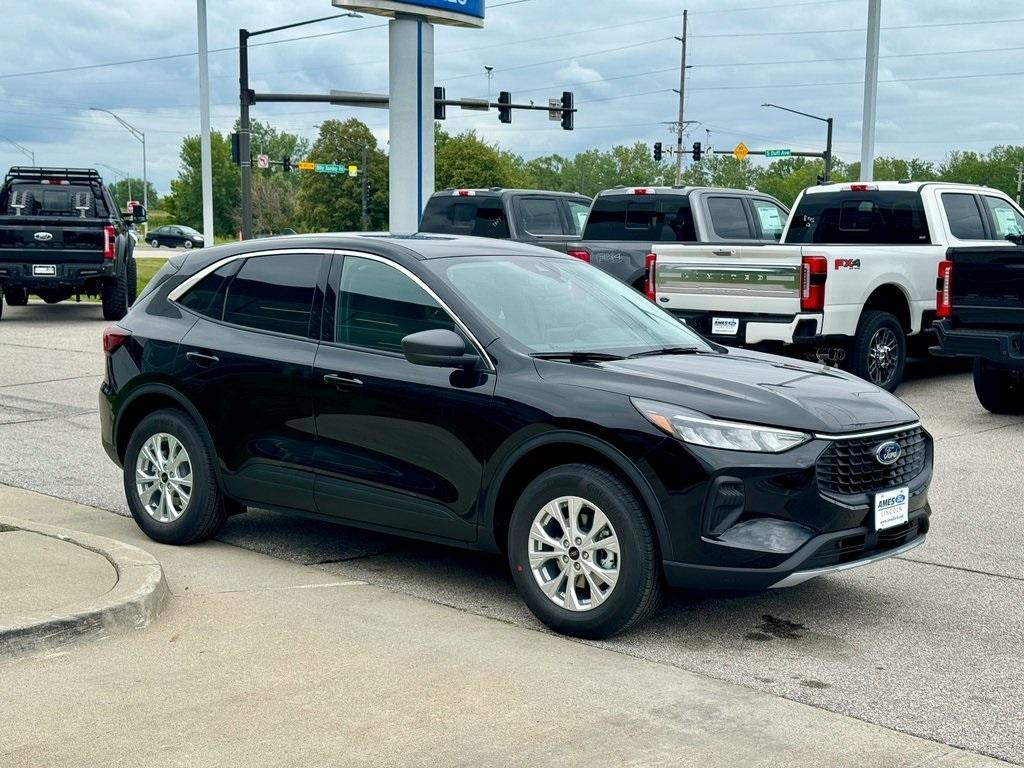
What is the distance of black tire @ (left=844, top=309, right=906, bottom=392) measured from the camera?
1276 centimetres

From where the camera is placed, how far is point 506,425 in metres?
5.64

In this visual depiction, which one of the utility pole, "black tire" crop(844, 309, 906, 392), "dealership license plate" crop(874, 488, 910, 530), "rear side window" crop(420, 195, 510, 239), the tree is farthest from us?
the tree

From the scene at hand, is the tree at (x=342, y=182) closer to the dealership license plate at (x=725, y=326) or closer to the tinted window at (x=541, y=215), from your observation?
the tinted window at (x=541, y=215)

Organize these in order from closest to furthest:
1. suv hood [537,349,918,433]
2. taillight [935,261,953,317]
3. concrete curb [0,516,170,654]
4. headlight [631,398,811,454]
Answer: concrete curb [0,516,170,654], headlight [631,398,811,454], suv hood [537,349,918,433], taillight [935,261,953,317]

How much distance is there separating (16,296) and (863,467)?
73.2 ft

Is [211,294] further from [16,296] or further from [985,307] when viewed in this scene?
[16,296]

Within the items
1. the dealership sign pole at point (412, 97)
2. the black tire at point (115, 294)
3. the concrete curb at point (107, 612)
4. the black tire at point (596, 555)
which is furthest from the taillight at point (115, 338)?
the dealership sign pole at point (412, 97)

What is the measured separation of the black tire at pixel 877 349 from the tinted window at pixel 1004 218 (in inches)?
86.8

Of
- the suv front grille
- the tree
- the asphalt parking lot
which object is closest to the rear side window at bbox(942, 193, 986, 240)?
the asphalt parking lot

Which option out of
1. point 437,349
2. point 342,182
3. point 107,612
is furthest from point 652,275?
point 342,182

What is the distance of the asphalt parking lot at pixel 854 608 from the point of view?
4770mm

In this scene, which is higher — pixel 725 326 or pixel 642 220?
pixel 642 220

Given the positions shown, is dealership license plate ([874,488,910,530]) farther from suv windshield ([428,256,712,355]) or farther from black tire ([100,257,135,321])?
black tire ([100,257,135,321])

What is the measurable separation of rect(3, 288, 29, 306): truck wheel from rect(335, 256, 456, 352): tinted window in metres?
17.5
